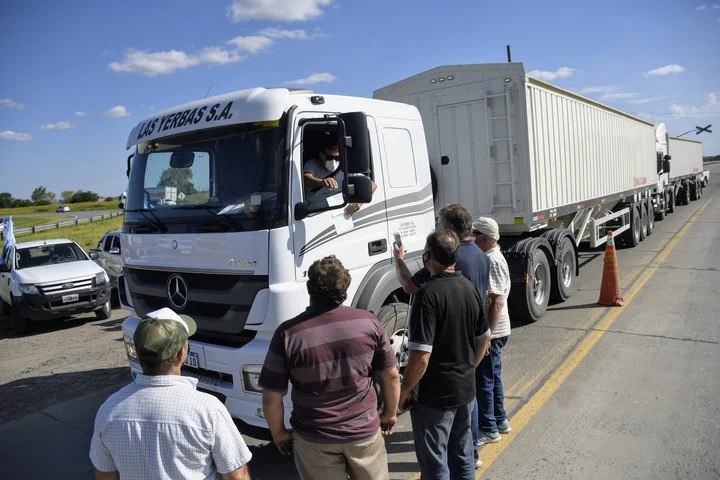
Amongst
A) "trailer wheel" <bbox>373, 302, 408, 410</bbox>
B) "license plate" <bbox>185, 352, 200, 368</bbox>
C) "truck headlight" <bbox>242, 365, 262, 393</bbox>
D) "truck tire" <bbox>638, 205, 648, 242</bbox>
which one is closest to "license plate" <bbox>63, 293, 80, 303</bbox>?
"license plate" <bbox>185, 352, 200, 368</bbox>

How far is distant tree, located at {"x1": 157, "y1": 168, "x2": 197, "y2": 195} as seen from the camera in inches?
164

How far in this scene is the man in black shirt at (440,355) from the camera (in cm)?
281

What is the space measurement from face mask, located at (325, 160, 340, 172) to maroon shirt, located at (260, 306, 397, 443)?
1.82m

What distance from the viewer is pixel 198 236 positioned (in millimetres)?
3869

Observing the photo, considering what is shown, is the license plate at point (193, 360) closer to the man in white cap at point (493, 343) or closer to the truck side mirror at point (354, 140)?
the truck side mirror at point (354, 140)

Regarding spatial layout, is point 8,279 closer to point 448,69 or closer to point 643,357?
point 448,69

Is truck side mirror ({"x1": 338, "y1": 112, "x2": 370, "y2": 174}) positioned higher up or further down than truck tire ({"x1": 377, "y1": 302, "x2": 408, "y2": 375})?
higher up

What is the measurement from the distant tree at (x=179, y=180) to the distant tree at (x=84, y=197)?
Answer: 3514 inches

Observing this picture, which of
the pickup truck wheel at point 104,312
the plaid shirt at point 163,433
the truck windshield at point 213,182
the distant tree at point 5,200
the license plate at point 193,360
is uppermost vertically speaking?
the distant tree at point 5,200

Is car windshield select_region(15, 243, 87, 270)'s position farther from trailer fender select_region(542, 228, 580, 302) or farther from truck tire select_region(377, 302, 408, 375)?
trailer fender select_region(542, 228, 580, 302)

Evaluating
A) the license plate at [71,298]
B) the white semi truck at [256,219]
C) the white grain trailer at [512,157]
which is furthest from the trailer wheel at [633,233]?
the license plate at [71,298]

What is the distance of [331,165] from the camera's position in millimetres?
4129

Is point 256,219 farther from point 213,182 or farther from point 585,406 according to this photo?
point 585,406

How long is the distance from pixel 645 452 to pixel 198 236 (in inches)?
144
